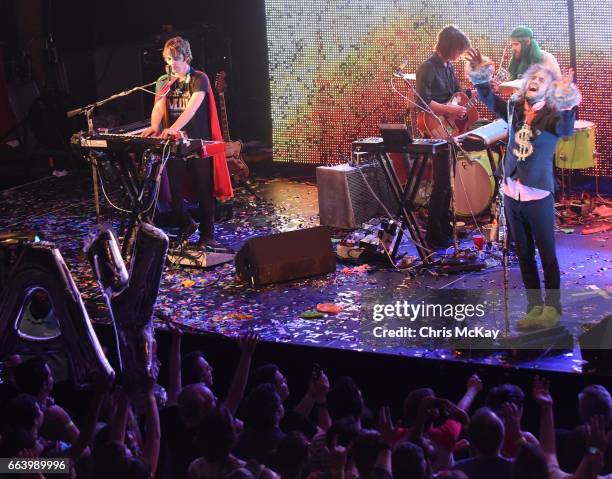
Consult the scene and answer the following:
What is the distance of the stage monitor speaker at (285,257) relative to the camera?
7.19m

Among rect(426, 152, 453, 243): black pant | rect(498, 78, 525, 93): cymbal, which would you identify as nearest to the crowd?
rect(426, 152, 453, 243): black pant

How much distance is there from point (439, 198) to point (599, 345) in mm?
2859

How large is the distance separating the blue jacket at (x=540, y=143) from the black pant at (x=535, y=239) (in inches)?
5.0

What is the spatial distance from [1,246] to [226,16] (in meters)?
6.43

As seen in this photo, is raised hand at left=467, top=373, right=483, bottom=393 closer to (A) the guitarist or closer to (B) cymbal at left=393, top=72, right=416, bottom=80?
(A) the guitarist

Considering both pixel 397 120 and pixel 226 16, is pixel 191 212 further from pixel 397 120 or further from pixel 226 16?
pixel 226 16

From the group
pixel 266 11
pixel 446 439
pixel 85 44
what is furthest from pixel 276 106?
pixel 446 439

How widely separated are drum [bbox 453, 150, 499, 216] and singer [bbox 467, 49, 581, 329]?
2.56 meters

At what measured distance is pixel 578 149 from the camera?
864 cm

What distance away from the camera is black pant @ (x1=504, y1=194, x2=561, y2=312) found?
227 inches

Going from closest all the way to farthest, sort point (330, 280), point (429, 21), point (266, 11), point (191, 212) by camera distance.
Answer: point (330, 280)
point (191, 212)
point (429, 21)
point (266, 11)

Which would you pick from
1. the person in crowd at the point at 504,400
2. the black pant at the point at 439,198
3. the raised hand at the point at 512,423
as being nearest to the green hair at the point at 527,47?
the black pant at the point at 439,198

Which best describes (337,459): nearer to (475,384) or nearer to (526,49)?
(475,384)

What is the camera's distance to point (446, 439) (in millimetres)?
4219
